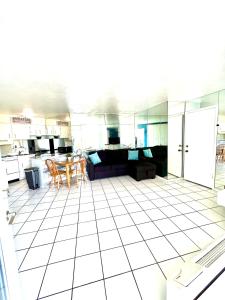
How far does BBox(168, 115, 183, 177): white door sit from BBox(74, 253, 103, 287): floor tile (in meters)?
3.56

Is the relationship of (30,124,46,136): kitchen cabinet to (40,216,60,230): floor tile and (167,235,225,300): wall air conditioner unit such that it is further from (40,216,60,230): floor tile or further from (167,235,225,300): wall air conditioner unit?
(167,235,225,300): wall air conditioner unit

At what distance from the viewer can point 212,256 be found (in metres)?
1.15

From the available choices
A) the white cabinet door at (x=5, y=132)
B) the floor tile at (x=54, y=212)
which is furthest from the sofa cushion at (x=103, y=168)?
the white cabinet door at (x=5, y=132)

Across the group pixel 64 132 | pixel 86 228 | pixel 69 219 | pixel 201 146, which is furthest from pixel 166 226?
pixel 64 132

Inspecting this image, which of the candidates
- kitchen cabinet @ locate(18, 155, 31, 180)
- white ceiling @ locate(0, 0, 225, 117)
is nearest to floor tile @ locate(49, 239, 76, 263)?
white ceiling @ locate(0, 0, 225, 117)

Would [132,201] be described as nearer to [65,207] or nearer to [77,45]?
[65,207]

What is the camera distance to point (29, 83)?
2.68 meters

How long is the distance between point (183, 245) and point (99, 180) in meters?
3.07

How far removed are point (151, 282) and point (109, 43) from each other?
254 cm

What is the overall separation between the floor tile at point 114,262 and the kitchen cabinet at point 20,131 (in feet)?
18.3

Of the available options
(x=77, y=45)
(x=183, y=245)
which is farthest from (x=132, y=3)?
(x=183, y=245)

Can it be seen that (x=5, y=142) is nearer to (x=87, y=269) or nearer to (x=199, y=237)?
(x=87, y=269)

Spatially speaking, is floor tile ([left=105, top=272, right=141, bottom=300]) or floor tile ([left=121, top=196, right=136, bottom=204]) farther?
floor tile ([left=121, top=196, right=136, bottom=204])

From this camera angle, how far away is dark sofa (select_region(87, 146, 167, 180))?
4.54 metres
